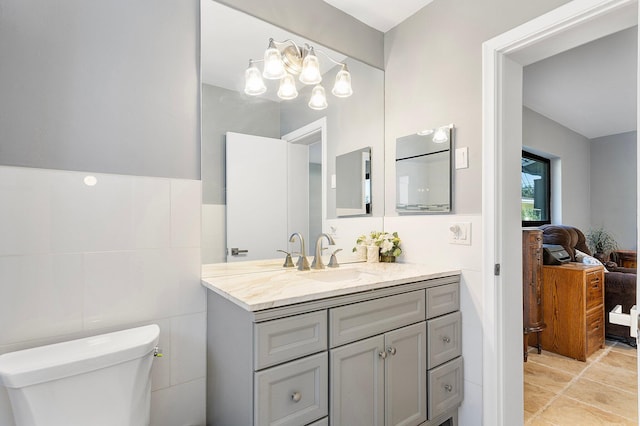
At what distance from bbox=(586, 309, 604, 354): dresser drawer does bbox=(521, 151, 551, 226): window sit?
4.01 feet

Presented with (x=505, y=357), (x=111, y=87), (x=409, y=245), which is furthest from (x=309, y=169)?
(x=505, y=357)

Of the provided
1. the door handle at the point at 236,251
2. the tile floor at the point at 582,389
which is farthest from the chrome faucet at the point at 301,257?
the tile floor at the point at 582,389

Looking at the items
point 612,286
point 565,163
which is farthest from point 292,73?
point 565,163

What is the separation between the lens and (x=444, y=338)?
63.5 inches

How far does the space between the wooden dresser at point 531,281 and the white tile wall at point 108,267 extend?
2542mm

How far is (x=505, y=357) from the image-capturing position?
5.14 ft

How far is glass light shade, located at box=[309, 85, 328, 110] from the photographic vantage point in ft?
6.17

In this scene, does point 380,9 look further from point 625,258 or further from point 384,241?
point 625,258

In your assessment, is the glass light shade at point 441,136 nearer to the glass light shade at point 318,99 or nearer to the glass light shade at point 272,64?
the glass light shade at point 318,99

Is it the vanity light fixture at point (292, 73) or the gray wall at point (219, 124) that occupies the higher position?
the vanity light fixture at point (292, 73)

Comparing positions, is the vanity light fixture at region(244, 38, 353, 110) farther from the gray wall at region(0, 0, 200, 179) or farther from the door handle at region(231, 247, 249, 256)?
the door handle at region(231, 247, 249, 256)

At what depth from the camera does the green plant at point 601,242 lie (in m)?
4.36

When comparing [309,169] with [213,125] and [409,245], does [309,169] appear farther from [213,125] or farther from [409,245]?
[409,245]

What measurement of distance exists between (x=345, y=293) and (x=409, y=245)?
860mm
